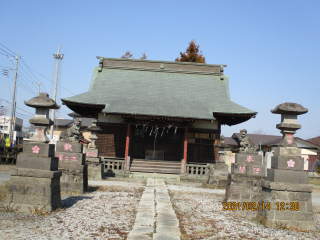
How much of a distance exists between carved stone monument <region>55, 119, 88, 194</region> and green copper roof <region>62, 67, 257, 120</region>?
249 inches

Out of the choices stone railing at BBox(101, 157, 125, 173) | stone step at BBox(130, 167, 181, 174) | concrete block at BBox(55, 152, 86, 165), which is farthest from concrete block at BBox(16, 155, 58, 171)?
stone step at BBox(130, 167, 181, 174)

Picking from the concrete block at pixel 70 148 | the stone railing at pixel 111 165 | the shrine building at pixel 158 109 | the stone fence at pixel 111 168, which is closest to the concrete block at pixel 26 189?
the concrete block at pixel 70 148

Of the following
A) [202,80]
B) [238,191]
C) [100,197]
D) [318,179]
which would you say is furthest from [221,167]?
[318,179]

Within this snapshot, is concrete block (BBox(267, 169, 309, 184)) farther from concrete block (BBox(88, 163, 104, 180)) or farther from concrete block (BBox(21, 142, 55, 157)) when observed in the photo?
concrete block (BBox(88, 163, 104, 180))

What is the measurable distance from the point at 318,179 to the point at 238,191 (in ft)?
53.4

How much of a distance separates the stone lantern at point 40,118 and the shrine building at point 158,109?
9.34m

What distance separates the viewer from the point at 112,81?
20.5 m

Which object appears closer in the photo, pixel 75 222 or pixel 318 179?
pixel 75 222

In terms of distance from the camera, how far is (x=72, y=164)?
30.9 feet

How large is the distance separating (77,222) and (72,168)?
12.9ft

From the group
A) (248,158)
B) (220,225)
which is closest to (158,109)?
(248,158)

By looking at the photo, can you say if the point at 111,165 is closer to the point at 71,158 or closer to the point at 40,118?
the point at 71,158

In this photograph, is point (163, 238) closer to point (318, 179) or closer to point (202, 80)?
point (202, 80)

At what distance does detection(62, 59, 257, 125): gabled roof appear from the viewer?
1702 centimetres
